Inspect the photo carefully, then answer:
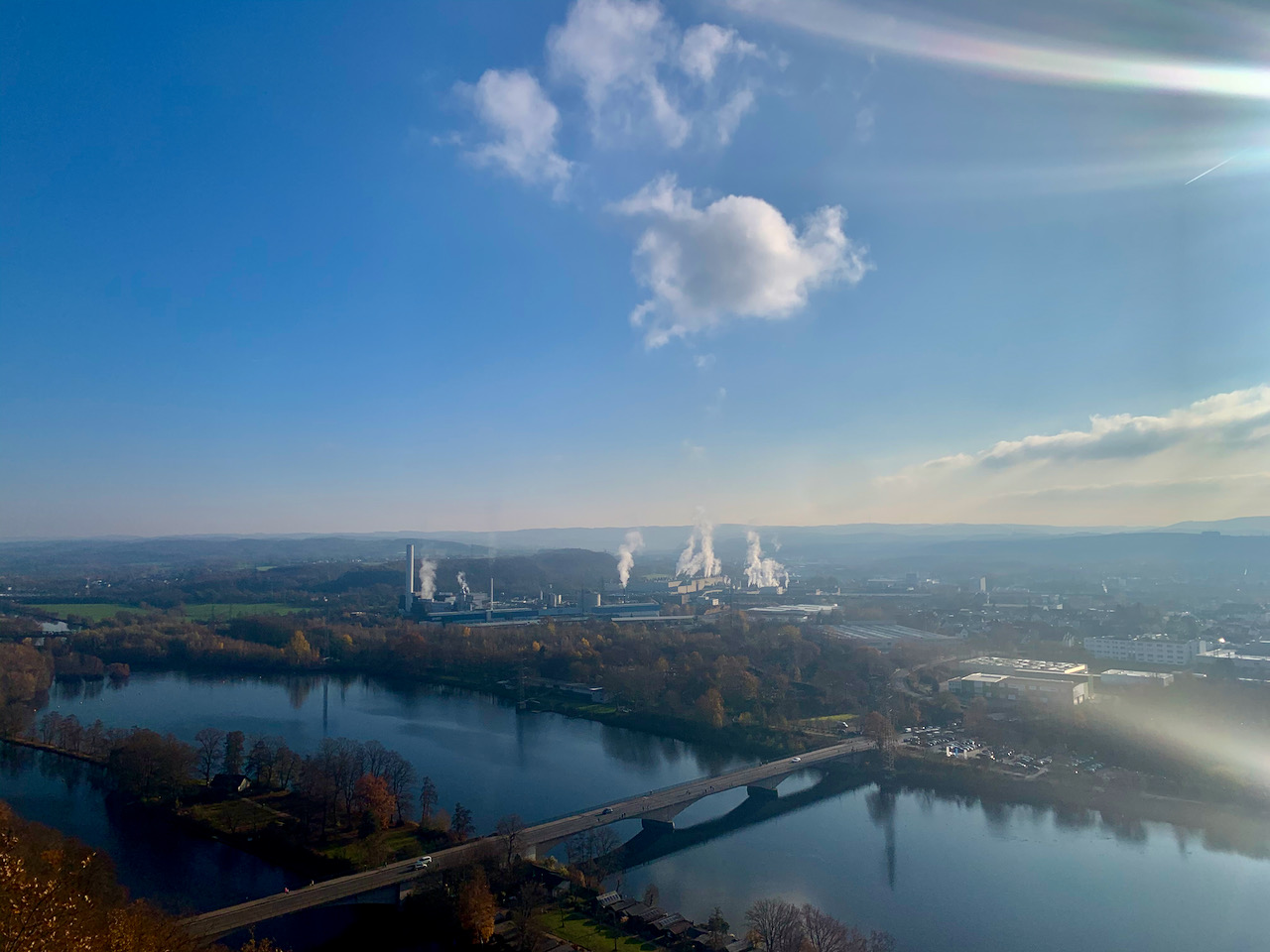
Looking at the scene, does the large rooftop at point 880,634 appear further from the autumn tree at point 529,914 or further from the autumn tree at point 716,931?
the autumn tree at point 529,914

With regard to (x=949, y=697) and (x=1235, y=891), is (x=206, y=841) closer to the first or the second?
(x=1235, y=891)

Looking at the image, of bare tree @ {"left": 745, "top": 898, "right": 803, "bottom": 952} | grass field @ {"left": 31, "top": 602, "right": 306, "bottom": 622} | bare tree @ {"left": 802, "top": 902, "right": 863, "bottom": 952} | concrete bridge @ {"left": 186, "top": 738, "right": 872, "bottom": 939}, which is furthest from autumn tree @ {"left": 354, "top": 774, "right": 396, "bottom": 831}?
grass field @ {"left": 31, "top": 602, "right": 306, "bottom": 622}

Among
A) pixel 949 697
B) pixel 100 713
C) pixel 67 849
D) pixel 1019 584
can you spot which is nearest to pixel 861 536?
pixel 1019 584

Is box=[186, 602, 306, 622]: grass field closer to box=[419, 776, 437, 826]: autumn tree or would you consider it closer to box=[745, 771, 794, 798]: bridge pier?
box=[419, 776, 437, 826]: autumn tree

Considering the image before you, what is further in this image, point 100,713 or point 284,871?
point 100,713

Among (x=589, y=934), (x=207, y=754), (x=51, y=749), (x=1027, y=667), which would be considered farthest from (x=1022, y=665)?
(x=51, y=749)
